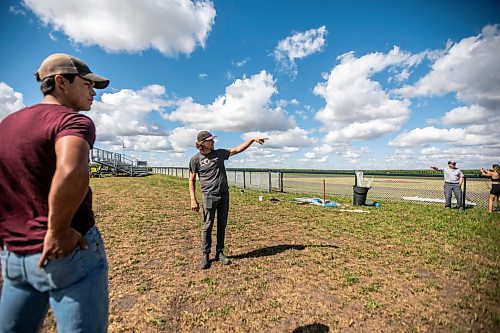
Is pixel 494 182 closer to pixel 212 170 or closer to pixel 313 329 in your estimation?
pixel 313 329

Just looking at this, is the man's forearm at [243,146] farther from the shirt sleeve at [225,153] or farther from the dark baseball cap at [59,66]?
the dark baseball cap at [59,66]

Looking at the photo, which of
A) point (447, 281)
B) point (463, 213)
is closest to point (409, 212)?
point (463, 213)

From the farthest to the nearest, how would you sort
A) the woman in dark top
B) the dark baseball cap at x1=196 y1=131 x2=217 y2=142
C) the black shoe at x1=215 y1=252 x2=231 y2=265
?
the woman in dark top → the black shoe at x1=215 y1=252 x2=231 y2=265 → the dark baseball cap at x1=196 y1=131 x2=217 y2=142

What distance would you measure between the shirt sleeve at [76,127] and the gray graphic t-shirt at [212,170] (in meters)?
3.54

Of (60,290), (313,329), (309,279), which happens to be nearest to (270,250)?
(309,279)

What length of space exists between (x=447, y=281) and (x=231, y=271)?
139 inches

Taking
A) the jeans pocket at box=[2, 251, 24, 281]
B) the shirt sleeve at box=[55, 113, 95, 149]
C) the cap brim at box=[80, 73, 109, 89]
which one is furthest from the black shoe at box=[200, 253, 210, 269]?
the shirt sleeve at box=[55, 113, 95, 149]

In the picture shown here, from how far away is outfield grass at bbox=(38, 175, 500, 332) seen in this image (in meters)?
3.32

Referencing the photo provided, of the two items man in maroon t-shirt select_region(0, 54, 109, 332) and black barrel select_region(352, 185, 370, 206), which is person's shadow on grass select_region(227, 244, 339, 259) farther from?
black barrel select_region(352, 185, 370, 206)

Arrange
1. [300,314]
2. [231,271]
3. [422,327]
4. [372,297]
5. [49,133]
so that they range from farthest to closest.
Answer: [231,271] → [372,297] → [300,314] → [422,327] → [49,133]

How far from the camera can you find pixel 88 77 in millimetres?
1480

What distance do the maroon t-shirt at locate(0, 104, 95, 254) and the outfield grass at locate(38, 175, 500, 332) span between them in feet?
8.11

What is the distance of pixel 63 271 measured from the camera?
4.08ft

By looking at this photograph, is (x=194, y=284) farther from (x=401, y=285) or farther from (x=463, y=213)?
(x=463, y=213)
